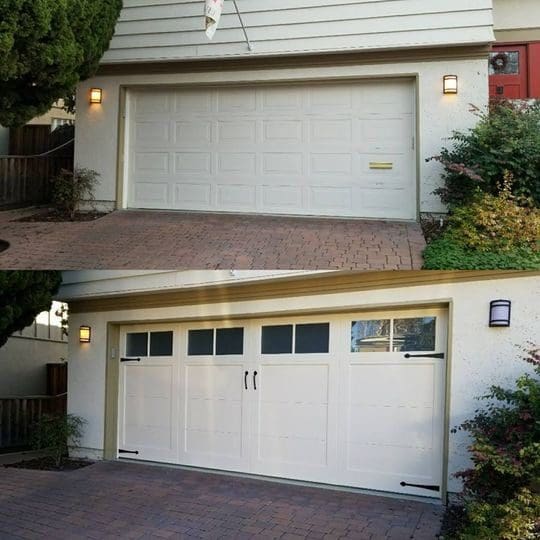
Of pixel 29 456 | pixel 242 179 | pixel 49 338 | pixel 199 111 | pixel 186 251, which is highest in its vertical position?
pixel 199 111

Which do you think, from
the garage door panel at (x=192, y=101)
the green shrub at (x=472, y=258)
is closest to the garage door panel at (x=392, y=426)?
the green shrub at (x=472, y=258)

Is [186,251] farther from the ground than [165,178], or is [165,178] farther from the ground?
[165,178]

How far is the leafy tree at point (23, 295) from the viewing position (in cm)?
781

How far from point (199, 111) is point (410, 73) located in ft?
10.1

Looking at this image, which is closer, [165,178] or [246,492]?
[246,492]

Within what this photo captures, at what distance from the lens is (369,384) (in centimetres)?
627

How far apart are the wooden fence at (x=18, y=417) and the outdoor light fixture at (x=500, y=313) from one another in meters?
6.53

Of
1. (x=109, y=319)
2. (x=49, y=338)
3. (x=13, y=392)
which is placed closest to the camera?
(x=109, y=319)

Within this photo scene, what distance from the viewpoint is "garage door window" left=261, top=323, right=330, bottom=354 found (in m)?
6.70

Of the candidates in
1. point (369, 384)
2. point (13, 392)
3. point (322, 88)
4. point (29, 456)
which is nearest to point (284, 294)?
point (369, 384)

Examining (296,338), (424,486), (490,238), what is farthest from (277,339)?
(490,238)

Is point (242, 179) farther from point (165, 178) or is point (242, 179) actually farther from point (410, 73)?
point (410, 73)

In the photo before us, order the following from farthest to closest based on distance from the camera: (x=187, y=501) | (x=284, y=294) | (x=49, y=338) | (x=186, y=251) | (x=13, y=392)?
(x=49, y=338)
(x=13, y=392)
(x=186, y=251)
(x=284, y=294)
(x=187, y=501)

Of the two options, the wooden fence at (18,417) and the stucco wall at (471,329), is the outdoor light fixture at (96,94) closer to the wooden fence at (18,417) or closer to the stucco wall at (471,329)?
the wooden fence at (18,417)
